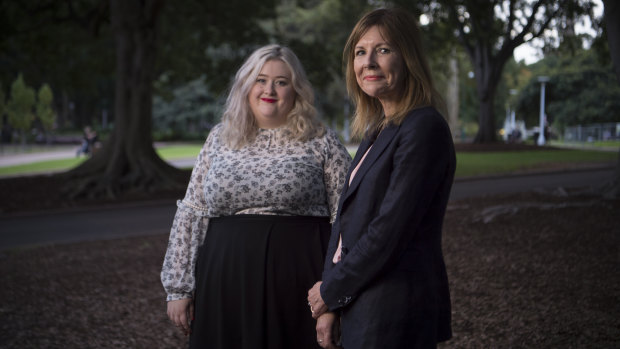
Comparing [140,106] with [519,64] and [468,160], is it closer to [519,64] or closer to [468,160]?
[468,160]

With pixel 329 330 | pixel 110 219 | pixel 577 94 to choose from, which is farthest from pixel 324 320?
pixel 577 94

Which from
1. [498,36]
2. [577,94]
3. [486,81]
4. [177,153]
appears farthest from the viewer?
[577,94]

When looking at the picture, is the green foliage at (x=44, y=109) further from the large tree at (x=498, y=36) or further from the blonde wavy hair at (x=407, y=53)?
the blonde wavy hair at (x=407, y=53)

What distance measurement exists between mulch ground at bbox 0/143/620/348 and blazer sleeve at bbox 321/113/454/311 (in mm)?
2779

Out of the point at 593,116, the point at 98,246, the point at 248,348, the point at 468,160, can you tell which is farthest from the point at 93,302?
the point at 593,116

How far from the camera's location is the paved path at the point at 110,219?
9.98m

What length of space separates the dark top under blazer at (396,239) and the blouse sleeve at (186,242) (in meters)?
1.05

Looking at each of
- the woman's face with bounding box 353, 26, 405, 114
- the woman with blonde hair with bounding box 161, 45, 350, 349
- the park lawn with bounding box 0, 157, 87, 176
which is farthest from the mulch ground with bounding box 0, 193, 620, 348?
the park lawn with bounding box 0, 157, 87, 176

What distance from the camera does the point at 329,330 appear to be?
2.12 metres

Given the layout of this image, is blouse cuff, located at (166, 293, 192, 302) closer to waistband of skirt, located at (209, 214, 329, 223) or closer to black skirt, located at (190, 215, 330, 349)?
black skirt, located at (190, 215, 330, 349)

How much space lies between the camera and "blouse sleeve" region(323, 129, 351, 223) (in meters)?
2.84

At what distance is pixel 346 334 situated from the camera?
2068mm

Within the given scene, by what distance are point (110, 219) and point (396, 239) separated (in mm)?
10790

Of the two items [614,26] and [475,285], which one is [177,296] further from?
[614,26]
